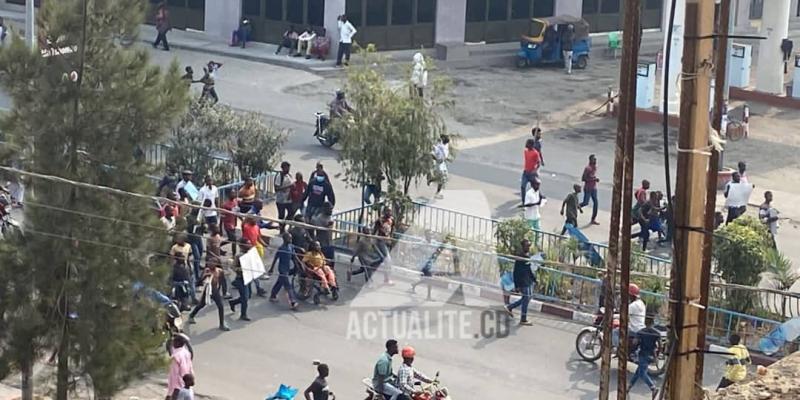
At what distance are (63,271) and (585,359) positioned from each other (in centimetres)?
677

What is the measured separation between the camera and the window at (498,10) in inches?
1585

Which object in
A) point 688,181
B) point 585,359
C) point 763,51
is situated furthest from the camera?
point 763,51

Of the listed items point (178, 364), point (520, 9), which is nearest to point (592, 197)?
point (178, 364)

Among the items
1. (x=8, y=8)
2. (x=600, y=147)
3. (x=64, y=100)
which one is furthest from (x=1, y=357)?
(x=8, y=8)

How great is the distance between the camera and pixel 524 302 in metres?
19.5

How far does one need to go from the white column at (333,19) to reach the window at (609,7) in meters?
8.77

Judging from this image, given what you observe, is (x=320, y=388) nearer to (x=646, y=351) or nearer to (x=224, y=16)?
(x=646, y=351)

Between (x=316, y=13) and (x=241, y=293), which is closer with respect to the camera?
(x=241, y=293)

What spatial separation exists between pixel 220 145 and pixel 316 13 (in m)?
14.6

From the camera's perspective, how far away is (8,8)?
143ft

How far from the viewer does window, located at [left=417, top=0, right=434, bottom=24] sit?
3903cm

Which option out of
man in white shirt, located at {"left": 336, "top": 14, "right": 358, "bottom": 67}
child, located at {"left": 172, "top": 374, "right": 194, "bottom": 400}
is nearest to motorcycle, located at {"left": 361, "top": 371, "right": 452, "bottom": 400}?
child, located at {"left": 172, "top": 374, "right": 194, "bottom": 400}

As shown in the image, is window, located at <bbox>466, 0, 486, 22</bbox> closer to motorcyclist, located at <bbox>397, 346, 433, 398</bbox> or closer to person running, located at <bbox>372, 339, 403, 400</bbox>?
person running, located at <bbox>372, 339, 403, 400</bbox>

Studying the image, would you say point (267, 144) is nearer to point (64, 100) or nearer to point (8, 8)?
point (64, 100)
